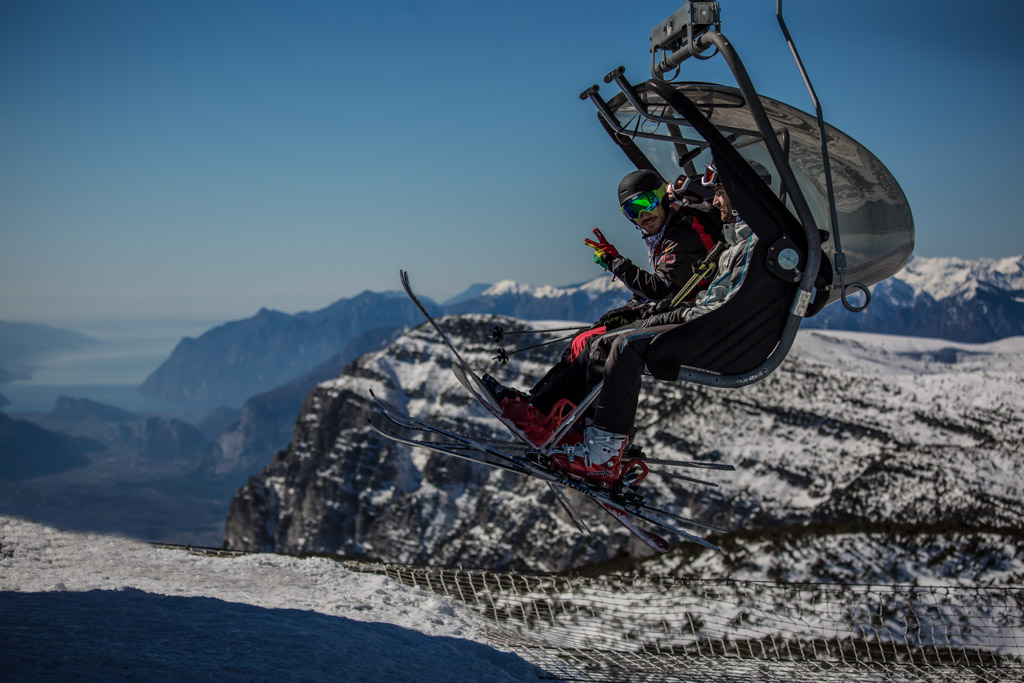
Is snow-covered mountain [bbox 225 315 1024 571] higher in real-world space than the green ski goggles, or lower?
lower

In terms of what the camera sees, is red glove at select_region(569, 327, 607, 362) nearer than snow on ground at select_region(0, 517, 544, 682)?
No

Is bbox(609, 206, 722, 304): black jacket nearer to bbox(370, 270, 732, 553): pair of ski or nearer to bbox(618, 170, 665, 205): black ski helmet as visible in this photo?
bbox(618, 170, 665, 205): black ski helmet

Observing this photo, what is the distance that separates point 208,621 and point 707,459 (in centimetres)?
9339

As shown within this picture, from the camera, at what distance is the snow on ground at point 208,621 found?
762cm

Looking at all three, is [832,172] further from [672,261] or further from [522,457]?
[522,457]

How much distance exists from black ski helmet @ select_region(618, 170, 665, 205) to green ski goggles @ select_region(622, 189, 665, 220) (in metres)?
0.04

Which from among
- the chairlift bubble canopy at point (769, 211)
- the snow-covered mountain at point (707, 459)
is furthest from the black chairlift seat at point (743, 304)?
the snow-covered mountain at point (707, 459)

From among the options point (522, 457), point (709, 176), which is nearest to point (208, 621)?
point (522, 457)

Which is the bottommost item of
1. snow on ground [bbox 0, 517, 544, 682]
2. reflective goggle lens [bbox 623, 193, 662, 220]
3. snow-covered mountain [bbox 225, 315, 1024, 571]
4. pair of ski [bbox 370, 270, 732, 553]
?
snow-covered mountain [bbox 225, 315, 1024, 571]

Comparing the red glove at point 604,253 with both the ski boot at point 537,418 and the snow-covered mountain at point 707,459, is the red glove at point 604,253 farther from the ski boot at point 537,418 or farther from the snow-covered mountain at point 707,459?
the snow-covered mountain at point 707,459

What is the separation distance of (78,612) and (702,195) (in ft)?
31.4

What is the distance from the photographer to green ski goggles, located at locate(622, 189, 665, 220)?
26.0 ft

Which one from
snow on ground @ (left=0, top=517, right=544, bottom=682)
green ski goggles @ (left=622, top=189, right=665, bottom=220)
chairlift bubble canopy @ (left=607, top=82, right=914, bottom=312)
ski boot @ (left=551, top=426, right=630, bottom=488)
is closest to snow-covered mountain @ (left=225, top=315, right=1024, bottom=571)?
snow on ground @ (left=0, top=517, right=544, bottom=682)

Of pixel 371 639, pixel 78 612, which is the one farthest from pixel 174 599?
pixel 371 639
